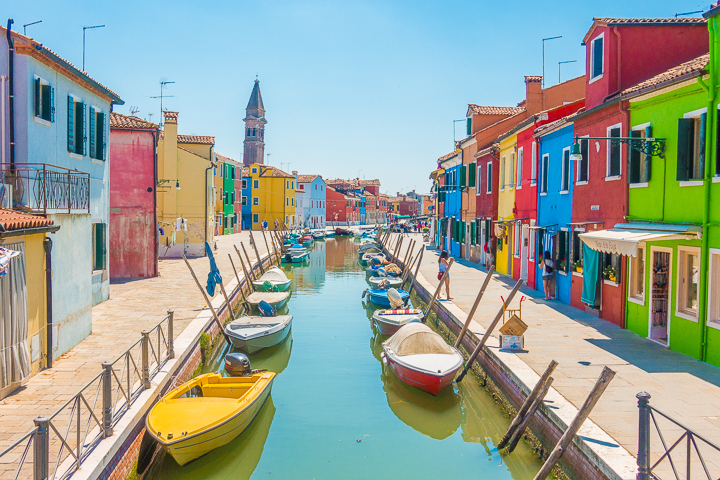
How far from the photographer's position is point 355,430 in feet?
33.8

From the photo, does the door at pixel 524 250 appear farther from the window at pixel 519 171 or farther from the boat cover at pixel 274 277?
the boat cover at pixel 274 277

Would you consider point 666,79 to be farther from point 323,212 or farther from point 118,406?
point 323,212

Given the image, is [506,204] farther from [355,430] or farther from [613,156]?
[355,430]

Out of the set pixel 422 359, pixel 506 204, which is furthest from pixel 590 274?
pixel 506 204

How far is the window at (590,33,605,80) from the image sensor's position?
49.6ft

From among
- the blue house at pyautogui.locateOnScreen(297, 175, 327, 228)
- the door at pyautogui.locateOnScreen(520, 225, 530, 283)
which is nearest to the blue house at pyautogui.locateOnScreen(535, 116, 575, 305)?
the door at pyautogui.locateOnScreen(520, 225, 530, 283)

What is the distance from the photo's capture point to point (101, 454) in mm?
6766

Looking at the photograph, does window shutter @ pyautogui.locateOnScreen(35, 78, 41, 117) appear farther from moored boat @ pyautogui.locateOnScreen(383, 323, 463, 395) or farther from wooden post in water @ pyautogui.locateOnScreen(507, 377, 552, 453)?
wooden post in water @ pyautogui.locateOnScreen(507, 377, 552, 453)

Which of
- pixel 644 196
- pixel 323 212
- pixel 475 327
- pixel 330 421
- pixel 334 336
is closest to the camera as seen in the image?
pixel 330 421

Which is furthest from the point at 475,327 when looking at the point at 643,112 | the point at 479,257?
the point at 479,257

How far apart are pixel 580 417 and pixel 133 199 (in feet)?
70.6

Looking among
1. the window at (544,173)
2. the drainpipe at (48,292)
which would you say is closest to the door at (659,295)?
the window at (544,173)

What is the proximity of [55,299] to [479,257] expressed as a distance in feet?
75.0

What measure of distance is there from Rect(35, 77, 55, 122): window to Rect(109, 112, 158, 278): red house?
438 inches
